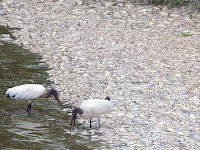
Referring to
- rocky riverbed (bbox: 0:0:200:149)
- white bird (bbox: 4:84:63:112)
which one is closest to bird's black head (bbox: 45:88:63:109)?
white bird (bbox: 4:84:63:112)

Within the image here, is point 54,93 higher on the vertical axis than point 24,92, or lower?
lower

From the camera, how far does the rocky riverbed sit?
29.1 ft

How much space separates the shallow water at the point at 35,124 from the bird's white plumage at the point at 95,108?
0.28 metres

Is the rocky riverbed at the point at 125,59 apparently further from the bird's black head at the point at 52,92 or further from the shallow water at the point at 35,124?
the bird's black head at the point at 52,92

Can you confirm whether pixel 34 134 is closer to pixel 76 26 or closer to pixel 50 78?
pixel 50 78

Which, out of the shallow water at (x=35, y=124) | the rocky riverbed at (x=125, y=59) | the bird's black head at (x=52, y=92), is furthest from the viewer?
the bird's black head at (x=52, y=92)

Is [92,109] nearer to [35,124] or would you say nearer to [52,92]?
[35,124]

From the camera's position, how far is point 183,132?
28.3ft

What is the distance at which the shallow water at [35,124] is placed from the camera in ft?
27.2

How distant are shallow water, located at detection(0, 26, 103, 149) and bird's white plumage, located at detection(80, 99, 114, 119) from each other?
11.0 inches

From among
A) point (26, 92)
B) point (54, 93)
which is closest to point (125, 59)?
point (54, 93)

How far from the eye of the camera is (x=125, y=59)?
12547mm

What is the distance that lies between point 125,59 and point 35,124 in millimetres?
3888

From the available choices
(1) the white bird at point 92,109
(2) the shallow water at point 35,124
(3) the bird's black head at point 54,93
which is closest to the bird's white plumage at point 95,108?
(1) the white bird at point 92,109
